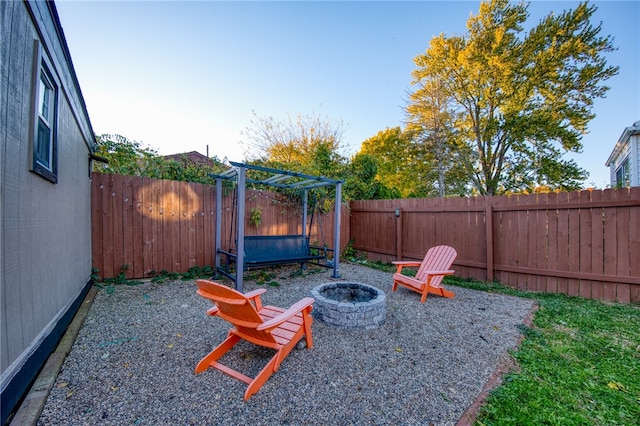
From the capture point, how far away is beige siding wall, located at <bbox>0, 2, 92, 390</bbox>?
1.42m

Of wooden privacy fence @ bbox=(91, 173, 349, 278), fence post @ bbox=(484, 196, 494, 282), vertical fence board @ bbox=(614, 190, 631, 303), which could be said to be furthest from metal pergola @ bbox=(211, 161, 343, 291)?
vertical fence board @ bbox=(614, 190, 631, 303)

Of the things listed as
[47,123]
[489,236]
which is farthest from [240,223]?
[489,236]

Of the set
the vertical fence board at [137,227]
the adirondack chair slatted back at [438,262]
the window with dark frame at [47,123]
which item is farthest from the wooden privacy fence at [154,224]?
the adirondack chair slatted back at [438,262]

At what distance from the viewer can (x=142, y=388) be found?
5.80 feet

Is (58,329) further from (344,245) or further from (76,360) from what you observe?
(344,245)

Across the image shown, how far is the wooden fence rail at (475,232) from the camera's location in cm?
373

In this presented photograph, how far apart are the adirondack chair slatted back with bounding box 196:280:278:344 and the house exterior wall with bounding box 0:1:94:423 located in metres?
1.00

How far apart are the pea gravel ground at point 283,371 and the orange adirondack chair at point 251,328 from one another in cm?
7

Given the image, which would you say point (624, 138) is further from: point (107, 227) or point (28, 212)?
point (107, 227)

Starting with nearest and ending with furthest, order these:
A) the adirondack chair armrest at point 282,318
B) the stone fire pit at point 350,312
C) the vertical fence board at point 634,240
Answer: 1. the adirondack chair armrest at point 282,318
2. the stone fire pit at point 350,312
3. the vertical fence board at point 634,240

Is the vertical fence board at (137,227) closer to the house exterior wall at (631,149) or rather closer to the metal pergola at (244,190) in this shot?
the metal pergola at (244,190)

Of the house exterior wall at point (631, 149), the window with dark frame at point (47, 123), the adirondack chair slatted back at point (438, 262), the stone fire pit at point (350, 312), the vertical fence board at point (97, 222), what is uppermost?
the house exterior wall at point (631, 149)

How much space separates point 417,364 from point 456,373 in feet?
0.93

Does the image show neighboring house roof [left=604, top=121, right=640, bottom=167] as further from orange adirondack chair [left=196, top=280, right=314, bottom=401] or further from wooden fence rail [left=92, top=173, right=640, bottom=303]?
orange adirondack chair [left=196, top=280, right=314, bottom=401]
